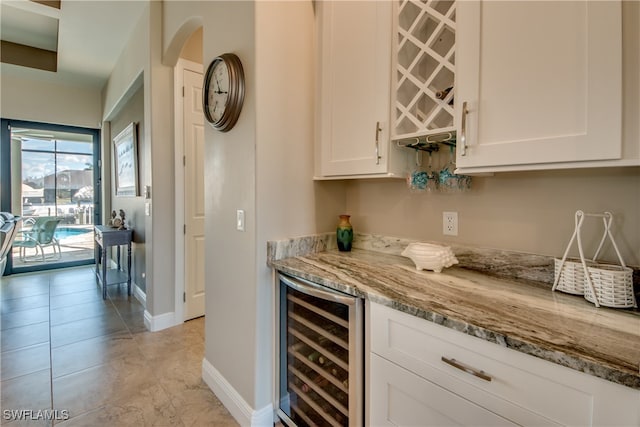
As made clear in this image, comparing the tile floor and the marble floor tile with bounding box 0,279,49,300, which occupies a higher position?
the marble floor tile with bounding box 0,279,49,300

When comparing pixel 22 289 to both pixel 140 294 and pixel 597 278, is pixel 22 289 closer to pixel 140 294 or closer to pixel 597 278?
pixel 140 294

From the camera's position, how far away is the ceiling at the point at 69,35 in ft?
9.23

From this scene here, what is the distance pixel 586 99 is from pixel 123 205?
4.80 metres

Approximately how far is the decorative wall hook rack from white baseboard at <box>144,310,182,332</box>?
103 inches

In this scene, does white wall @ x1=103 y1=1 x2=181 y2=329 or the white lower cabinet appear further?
white wall @ x1=103 y1=1 x2=181 y2=329

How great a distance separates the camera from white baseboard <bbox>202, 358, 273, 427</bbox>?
1.58m

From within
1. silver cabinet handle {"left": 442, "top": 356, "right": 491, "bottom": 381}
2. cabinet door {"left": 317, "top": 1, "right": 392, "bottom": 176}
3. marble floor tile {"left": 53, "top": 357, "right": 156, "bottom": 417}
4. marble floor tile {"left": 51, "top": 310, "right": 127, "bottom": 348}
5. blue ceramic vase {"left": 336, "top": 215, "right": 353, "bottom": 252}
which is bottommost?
marble floor tile {"left": 53, "top": 357, "right": 156, "bottom": 417}

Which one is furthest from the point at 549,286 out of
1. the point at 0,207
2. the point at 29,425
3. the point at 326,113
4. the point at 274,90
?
the point at 0,207

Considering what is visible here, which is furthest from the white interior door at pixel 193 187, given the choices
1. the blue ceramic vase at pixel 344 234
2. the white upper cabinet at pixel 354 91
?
the blue ceramic vase at pixel 344 234

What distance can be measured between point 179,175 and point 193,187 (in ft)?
0.57

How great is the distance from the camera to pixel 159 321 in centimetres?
275

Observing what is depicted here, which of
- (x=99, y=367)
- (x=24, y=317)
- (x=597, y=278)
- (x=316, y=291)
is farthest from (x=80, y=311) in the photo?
(x=597, y=278)

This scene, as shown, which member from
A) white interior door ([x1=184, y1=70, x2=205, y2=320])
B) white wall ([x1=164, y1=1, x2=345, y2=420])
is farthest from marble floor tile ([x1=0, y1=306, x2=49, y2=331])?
white wall ([x1=164, y1=1, x2=345, y2=420])

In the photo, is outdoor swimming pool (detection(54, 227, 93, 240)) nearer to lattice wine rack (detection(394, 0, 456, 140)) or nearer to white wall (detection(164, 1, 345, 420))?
white wall (detection(164, 1, 345, 420))
